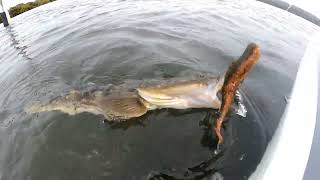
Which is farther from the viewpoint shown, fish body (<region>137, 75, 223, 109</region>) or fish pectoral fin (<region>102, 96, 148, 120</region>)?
fish pectoral fin (<region>102, 96, 148, 120</region>)

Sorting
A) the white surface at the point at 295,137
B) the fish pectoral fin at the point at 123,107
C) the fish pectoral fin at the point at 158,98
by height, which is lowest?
the fish pectoral fin at the point at 123,107

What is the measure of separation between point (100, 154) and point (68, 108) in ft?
3.05

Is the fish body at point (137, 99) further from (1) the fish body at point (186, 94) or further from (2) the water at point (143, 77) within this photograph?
(2) the water at point (143, 77)

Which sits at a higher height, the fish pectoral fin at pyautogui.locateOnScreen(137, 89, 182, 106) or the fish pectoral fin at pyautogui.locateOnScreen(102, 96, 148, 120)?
the fish pectoral fin at pyautogui.locateOnScreen(137, 89, 182, 106)

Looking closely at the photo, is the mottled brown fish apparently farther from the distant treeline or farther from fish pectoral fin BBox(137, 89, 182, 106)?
the distant treeline

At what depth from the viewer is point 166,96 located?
3.52m

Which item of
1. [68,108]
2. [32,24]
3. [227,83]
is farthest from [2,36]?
[227,83]

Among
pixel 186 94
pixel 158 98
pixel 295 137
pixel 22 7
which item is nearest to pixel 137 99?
pixel 158 98

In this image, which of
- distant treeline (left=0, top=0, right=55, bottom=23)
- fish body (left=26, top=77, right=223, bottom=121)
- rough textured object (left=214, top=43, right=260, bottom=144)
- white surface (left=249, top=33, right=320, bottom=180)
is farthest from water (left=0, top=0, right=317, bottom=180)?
distant treeline (left=0, top=0, right=55, bottom=23)

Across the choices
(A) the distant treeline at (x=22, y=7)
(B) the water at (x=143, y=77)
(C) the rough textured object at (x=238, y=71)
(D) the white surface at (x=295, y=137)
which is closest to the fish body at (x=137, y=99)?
(B) the water at (x=143, y=77)

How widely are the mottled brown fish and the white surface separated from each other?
436 mm

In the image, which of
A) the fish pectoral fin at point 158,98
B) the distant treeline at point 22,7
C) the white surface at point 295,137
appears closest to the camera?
the white surface at point 295,137

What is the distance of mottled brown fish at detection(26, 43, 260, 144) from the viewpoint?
2.95 m

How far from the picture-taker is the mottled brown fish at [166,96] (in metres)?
2.95
